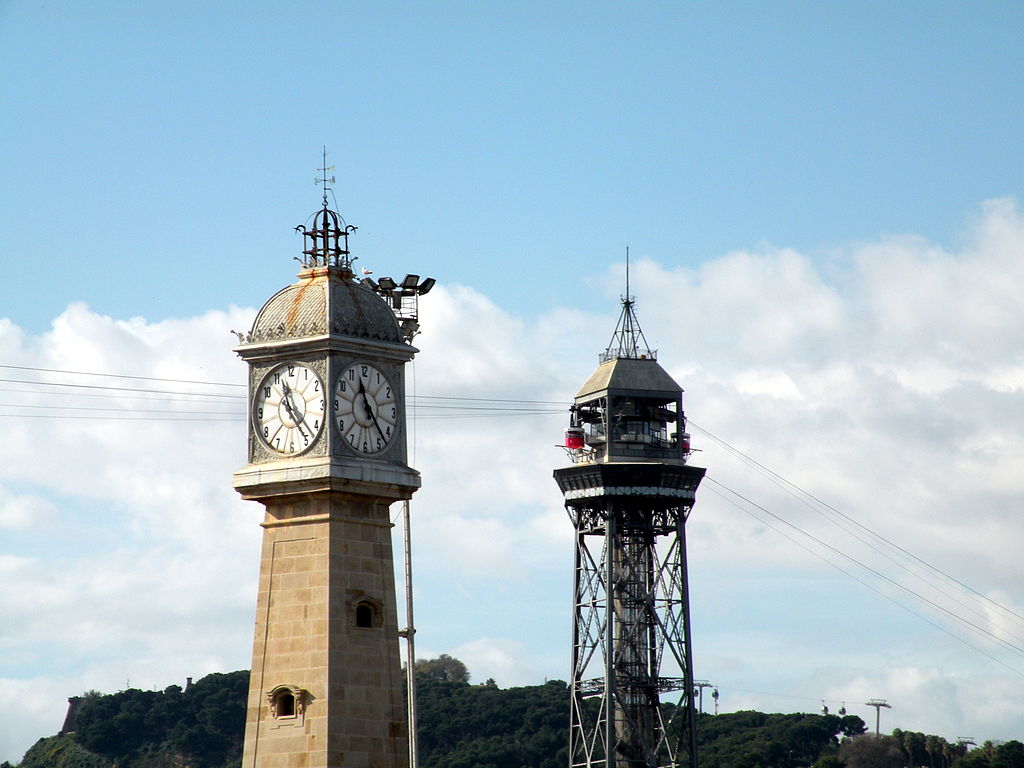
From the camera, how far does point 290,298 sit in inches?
2340

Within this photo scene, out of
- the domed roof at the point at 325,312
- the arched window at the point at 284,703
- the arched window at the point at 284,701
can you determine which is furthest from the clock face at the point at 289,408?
the arched window at the point at 284,703

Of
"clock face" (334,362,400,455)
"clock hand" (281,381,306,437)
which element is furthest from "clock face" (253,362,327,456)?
"clock face" (334,362,400,455)

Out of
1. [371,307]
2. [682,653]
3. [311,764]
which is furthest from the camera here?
[682,653]

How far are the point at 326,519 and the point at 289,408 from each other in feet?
11.0

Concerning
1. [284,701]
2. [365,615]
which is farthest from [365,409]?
Answer: [284,701]

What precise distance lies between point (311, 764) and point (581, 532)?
114908 millimetres

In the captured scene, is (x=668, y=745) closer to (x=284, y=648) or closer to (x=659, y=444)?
(x=659, y=444)

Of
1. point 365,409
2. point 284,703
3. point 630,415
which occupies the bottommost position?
point 284,703

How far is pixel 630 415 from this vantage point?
168m

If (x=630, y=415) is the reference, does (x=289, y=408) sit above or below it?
below

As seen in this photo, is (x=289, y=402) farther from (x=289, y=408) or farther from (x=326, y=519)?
(x=326, y=519)

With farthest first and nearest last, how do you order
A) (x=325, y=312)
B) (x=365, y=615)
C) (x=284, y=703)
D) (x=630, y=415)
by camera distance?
(x=630, y=415) → (x=325, y=312) → (x=365, y=615) → (x=284, y=703)

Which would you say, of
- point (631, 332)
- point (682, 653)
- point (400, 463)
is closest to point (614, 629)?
point (682, 653)

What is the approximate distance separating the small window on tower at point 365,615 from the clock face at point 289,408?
4562 mm
